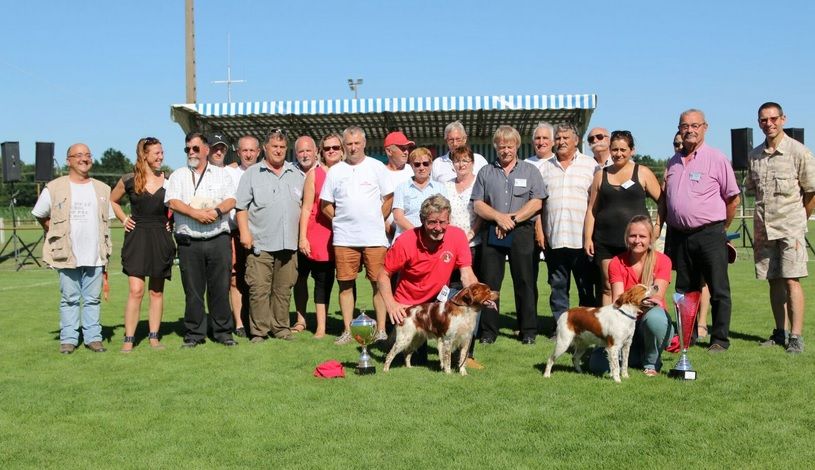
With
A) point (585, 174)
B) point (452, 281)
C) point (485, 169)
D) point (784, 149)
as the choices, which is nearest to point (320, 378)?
point (452, 281)

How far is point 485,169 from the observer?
246 inches

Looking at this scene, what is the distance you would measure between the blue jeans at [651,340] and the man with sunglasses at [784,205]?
1.36 m

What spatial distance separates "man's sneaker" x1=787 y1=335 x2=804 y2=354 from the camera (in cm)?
569

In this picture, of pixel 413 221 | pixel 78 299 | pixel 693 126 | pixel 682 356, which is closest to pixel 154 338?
pixel 78 299

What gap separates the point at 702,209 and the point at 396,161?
2.65m

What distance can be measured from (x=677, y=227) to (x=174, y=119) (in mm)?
17907

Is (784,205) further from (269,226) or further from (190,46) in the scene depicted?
(190,46)

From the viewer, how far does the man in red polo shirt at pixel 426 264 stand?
17.4 feet

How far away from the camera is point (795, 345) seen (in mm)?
5715

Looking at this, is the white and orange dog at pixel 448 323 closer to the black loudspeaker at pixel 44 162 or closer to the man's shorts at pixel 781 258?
the man's shorts at pixel 781 258

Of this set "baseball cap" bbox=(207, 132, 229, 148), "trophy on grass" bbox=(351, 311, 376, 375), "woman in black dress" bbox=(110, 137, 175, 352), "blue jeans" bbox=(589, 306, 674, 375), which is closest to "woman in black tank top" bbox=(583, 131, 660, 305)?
"blue jeans" bbox=(589, 306, 674, 375)

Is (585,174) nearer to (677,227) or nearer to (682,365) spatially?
(677,227)

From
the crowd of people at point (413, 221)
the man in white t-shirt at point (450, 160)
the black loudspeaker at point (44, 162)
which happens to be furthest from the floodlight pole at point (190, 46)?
the man in white t-shirt at point (450, 160)

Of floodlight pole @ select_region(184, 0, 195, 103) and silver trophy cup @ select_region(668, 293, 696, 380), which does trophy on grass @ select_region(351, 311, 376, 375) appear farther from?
floodlight pole @ select_region(184, 0, 195, 103)
